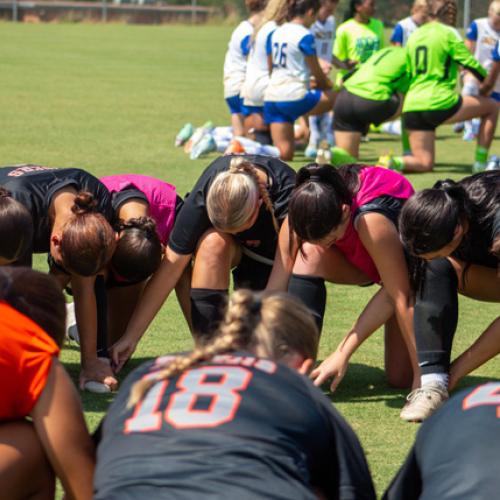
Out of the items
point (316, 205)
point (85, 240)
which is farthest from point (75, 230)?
point (316, 205)

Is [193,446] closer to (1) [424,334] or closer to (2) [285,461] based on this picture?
(2) [285,461]

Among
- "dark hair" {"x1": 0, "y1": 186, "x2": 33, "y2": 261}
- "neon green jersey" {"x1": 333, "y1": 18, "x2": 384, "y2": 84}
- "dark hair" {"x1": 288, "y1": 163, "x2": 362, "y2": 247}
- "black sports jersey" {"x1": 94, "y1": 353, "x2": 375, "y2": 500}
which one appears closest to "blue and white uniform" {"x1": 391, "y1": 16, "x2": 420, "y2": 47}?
"neon green jersey" {"x1": 333, "y1": 18, "x2": 384, "y2": 84}

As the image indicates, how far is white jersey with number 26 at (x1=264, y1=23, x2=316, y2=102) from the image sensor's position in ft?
36.0

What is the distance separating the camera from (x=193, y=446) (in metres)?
2.48

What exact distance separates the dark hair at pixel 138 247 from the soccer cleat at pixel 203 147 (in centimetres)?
690

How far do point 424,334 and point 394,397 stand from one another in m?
0.43

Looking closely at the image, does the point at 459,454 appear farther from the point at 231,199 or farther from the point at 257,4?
the point at 257,4

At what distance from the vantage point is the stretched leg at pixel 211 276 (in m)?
4.86

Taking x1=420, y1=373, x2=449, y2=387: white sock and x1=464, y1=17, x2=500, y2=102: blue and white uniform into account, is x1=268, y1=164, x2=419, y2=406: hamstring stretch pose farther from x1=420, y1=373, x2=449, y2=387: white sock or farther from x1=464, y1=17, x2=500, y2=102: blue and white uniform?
x1=464, y1=17, x2=500, y2=102: blue and white uniform

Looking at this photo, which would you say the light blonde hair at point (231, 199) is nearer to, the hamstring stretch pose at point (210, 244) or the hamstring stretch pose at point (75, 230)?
the hamstring stretch pose at point (210, 244)

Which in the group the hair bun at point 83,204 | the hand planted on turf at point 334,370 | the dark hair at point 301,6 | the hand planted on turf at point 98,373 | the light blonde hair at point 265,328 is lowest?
the hand planted on turf at point 98,373

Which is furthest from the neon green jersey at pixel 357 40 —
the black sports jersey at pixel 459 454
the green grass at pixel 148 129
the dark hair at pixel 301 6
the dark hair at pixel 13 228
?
the black sports jersey at pixel 459 454

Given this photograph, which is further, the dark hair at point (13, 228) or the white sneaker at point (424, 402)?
the white sneaker at point (424, 402)

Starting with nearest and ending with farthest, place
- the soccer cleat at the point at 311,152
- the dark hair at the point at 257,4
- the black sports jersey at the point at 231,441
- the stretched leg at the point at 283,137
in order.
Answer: the black sports jersey at the point at 231,441
the stretched leg at the point at 283,137
the soccer cleat at the point at 311,152
the dark hair at the point at 257,4
